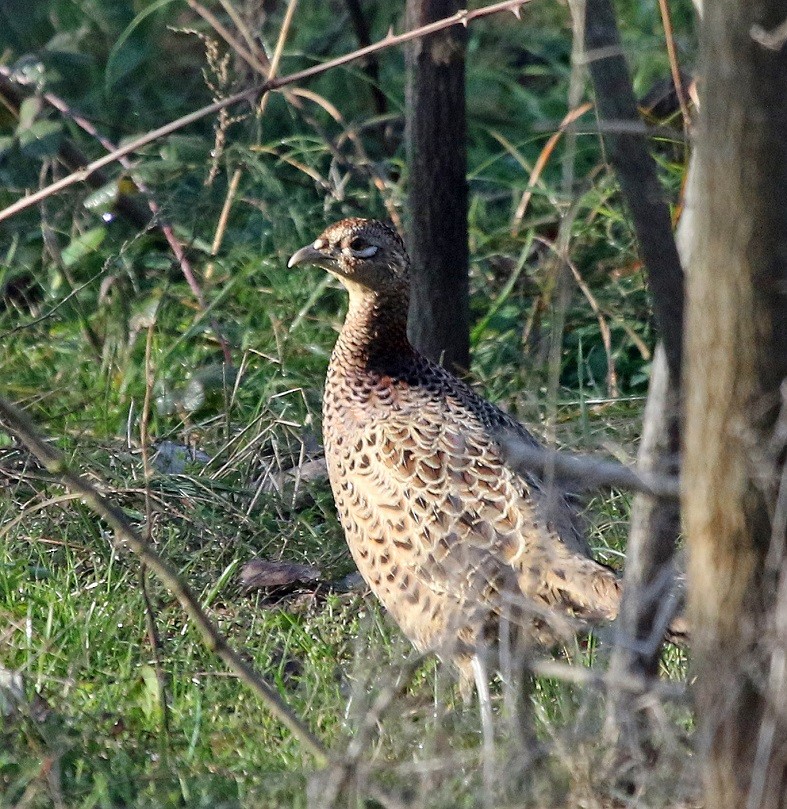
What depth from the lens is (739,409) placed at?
6.79 feet

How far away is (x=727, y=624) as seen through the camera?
2.15 m

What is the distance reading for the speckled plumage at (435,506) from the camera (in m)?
3.34

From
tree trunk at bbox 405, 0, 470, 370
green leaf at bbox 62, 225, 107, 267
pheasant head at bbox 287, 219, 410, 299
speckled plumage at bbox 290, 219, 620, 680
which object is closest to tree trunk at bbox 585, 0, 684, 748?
speckled plumage at bbox 290, 219, 620, 680

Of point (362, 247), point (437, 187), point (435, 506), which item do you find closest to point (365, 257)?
point (362, 247)

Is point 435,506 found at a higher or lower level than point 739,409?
lower

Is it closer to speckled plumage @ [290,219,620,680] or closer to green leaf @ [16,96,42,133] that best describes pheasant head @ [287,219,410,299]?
speckled plumage @ [290,219,620,680]

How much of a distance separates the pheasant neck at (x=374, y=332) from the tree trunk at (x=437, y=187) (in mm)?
435

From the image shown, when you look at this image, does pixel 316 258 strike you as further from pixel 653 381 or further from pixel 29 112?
pixel 653 381

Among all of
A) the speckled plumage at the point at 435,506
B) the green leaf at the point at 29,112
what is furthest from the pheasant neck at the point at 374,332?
the green leaf at the point at 29,112

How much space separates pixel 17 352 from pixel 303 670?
7.02 ft

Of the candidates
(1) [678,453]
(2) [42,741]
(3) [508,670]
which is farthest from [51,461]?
(1) [678,453]

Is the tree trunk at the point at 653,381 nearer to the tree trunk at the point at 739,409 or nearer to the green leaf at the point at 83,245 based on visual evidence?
the tree trunk at the point at 739,409

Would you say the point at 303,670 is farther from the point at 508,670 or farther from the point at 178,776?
the point at 508,670

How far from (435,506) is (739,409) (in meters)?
1.58
